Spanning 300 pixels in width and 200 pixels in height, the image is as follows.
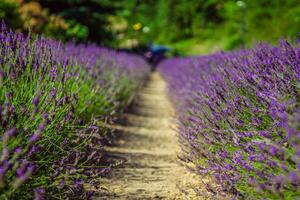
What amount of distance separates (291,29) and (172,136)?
19.4m

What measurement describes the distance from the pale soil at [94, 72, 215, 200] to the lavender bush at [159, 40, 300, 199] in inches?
10.5

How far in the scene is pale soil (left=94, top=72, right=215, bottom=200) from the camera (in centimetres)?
387

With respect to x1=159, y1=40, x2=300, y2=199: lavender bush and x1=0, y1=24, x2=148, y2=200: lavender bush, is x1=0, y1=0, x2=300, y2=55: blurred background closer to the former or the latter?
x1=159, y1=40, x2=300, y2=199: lavender bush

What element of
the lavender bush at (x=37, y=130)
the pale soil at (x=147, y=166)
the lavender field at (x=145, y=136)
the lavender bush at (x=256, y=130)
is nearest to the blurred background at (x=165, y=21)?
the lavender field at (x=145, y=136)

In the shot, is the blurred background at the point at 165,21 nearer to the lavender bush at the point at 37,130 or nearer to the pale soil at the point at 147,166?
the lavender bush at the point at 37,130

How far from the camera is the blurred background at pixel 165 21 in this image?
11266 millimetres

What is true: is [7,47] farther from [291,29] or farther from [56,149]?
[291,29]

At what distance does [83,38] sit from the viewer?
15195 millimetres

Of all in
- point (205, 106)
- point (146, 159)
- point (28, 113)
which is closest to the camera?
point (28, 113)

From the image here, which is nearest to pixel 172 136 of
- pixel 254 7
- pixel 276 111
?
pixel 276 111

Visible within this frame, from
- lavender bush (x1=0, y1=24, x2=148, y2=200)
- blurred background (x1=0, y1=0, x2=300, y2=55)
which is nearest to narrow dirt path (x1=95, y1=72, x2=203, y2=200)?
lavender bush (x1=0, y1=24, x2=148, y2=200)

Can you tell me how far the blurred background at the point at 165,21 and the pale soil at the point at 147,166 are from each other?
1.56 metres

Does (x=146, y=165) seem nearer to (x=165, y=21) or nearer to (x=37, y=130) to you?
(x=37, y=130)

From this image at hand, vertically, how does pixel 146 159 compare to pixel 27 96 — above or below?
below
